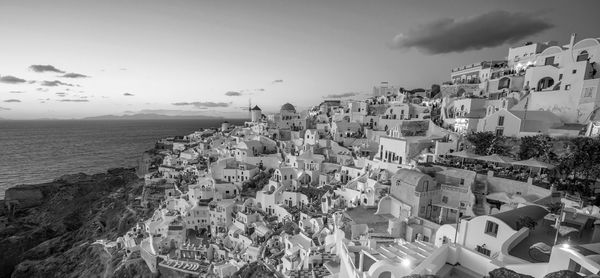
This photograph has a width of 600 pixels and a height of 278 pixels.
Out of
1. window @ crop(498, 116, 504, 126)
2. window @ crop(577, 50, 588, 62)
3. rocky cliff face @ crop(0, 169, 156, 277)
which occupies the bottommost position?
rocky cliff face @ crop(0, 169, 156, 277)

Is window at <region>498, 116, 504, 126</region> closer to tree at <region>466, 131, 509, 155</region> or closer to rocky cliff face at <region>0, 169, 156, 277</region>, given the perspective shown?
tree at <region>466, 131, 509, 155</region>

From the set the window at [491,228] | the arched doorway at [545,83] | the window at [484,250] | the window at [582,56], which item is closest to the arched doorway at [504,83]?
the arched doorway at [545,83]

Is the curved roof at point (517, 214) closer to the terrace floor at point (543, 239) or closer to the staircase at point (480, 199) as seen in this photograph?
the terrace floor at point (543, 239)

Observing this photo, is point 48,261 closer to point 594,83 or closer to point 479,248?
point 479,248

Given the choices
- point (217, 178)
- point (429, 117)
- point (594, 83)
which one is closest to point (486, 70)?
point (429, 117)

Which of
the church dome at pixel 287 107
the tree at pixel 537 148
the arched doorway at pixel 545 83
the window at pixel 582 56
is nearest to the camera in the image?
the tree at pixel 537 148

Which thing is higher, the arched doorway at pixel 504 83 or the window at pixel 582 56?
the window at pixel 582 56

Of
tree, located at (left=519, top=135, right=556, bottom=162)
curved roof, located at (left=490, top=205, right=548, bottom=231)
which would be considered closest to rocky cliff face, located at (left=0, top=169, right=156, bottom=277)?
curved roof, located at (left=490, top=205, right=548, bottom=231)

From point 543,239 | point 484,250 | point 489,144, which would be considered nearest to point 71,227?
point 484,250
